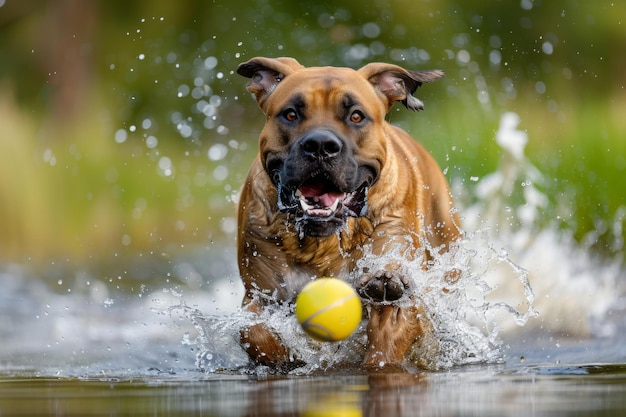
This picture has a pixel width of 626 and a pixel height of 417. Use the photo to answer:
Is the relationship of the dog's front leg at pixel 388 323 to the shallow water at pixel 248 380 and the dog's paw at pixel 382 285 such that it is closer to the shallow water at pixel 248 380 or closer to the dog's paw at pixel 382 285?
the dog's paw at pixel 382 285

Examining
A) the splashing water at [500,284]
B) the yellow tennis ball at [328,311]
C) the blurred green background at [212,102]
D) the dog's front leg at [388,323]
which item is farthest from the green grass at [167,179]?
Answer: the yellow tennis ball at [328,311]

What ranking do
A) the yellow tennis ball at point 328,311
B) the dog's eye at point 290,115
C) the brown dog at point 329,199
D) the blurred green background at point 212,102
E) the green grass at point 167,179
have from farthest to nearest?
1. the blurred green background at point 212,102
2. the green grass at point 167,179
3. the dog's eye at point 290,115
4. the brown dog at point 329,199
5. the yellow tennis ball at point 328,311

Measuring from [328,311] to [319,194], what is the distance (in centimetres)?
79

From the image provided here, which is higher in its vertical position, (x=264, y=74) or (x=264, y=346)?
(x=264, y=74)

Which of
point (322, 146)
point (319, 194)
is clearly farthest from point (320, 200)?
point (322, 146)

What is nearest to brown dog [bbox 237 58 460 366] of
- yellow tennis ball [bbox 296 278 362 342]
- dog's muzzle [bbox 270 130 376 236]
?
dog's muzzle [bbox 270 130 376 236]

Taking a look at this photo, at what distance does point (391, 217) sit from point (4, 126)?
7860mm

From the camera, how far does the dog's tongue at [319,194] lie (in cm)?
Result: 588

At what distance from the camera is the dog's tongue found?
5.88m

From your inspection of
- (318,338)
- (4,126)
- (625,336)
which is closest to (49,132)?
(4,126)

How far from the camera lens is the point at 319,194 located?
232 inches

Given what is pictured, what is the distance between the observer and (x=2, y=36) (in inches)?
550

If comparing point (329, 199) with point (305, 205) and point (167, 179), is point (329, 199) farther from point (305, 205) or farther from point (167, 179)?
point (167, 179)

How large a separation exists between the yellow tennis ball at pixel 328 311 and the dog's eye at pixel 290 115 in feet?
3.00
